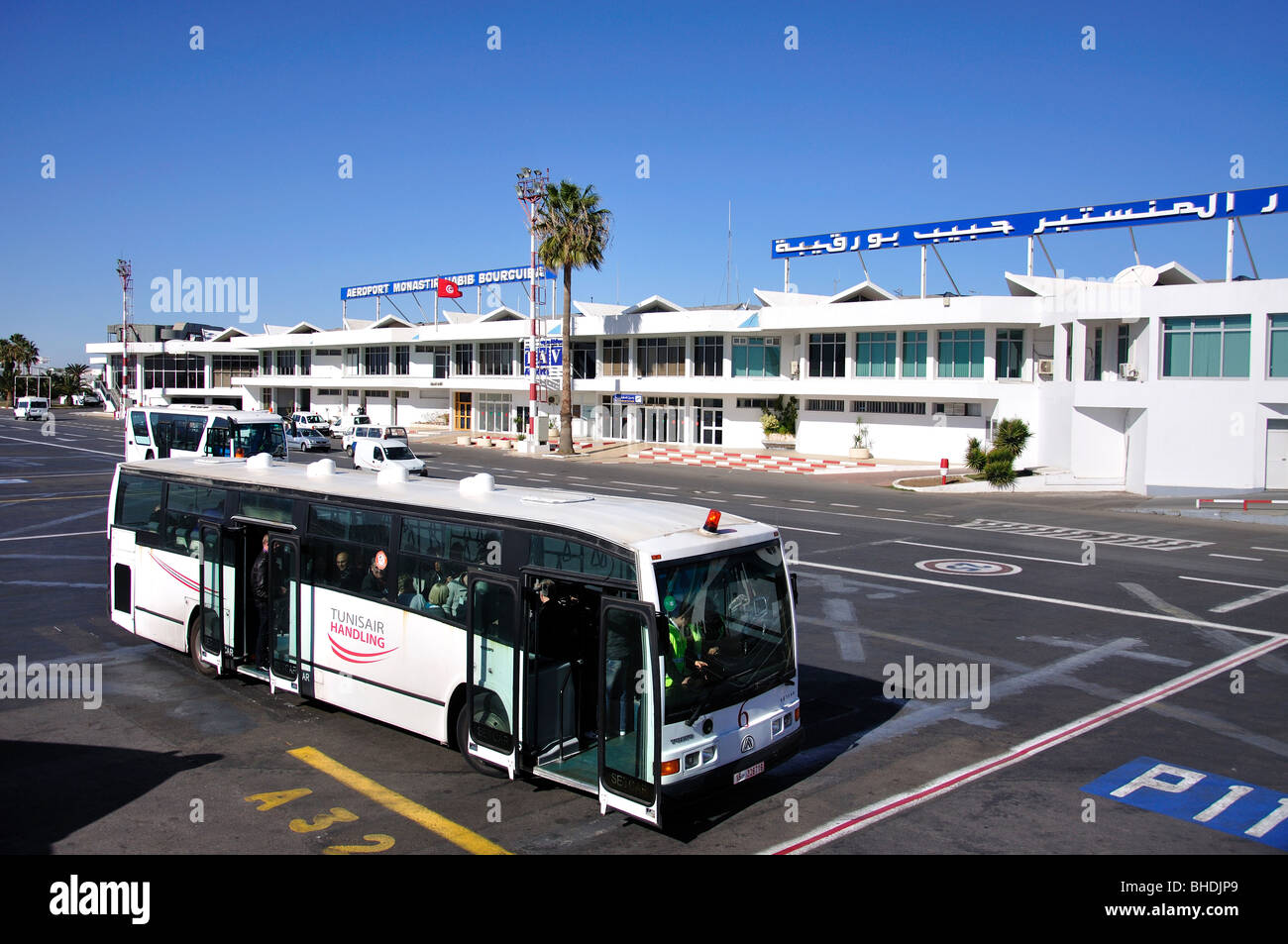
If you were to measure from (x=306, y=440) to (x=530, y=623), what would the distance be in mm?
47172

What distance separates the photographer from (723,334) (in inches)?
2029

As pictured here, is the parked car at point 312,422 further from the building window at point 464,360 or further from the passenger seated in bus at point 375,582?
the passenger seated in bus at point 375,582

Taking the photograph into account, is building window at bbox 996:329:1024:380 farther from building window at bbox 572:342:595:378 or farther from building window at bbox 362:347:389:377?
building window at bbox 362:347:389:377

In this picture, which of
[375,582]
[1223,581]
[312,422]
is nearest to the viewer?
[375,582]

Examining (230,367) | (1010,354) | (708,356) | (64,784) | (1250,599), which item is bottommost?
(1250,599)

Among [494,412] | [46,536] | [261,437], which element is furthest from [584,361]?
[46,536]

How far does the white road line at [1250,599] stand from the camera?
15461 millimetres

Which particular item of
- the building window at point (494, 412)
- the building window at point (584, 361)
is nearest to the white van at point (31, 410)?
the building window at point (494, 412)

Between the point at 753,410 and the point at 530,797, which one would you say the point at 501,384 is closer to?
the point at 753,410

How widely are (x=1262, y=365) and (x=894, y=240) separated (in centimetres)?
1675

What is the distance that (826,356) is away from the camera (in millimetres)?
47562

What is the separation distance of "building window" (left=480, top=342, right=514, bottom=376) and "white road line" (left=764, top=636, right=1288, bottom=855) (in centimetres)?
5497

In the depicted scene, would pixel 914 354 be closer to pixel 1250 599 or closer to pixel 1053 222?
pixel 1053 222

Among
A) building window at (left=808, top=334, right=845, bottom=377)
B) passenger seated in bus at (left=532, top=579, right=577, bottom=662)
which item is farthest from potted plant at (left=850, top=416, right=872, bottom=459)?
passenger seated in bus at (left=532, top=579, right=577, bottom=662)
